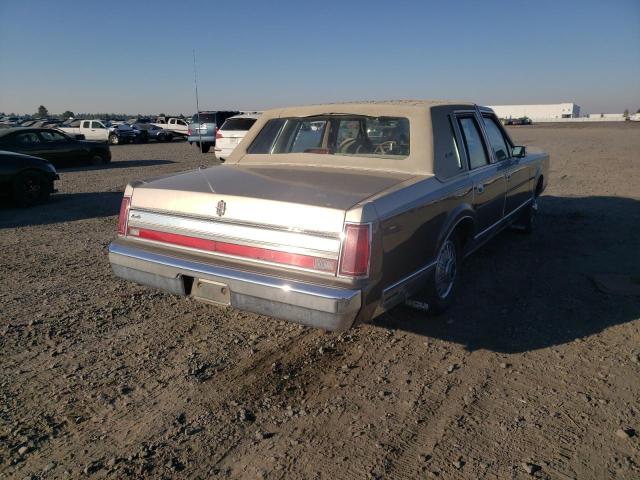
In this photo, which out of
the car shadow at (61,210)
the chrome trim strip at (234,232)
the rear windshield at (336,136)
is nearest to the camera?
the chrome trim strip at (234,232)

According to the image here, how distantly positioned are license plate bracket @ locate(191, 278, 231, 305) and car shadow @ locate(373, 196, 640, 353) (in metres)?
1.43

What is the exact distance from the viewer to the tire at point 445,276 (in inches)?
149

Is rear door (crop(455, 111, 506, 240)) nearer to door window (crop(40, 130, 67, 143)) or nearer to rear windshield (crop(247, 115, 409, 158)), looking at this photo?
rear windshield (crop(247, 115, 409, 158))

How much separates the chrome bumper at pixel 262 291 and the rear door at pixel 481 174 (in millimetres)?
2053

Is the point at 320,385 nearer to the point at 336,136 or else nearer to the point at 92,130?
the point at 336,136

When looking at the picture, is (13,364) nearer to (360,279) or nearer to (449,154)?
(360,279)

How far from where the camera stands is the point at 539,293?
15.2 feet

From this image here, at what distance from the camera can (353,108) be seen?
13.9ft

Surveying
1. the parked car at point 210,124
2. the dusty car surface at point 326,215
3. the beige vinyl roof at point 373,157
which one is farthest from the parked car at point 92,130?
the dusty car surface at point 326,215

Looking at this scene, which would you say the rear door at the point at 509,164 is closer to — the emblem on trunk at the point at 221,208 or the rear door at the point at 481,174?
the rear door at the point at 481,174

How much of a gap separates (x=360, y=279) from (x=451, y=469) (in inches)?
41.1

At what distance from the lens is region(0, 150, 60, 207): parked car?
8.68 metres

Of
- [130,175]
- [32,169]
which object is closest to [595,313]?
[32,169]

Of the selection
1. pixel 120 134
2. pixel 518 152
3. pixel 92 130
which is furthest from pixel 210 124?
pixel 518 152
